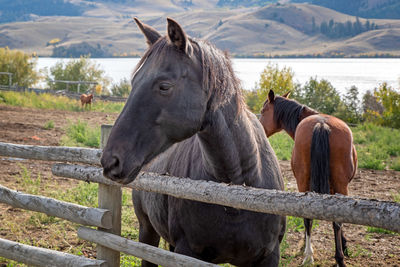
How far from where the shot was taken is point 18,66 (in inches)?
922

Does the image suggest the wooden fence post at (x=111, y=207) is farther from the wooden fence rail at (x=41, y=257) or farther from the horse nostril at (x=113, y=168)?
the horse nostril at (x=113, y=168)

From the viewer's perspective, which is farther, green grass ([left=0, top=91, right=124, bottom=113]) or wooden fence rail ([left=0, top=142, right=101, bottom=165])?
green grass ([left=0, top=91, right=124, bottom=113])

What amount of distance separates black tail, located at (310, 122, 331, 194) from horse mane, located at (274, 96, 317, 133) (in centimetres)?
121

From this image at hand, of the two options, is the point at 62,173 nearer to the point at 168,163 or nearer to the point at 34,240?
the point at 168,163

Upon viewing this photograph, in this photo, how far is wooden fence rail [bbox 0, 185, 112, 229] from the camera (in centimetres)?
290

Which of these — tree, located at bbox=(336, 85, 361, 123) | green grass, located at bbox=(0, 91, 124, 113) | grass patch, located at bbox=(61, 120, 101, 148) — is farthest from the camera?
green grass, located at bbox=(0, 91, 124, 113)

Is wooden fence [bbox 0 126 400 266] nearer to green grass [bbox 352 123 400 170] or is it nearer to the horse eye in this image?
the horse eye

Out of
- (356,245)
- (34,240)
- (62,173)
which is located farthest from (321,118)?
(34,240)

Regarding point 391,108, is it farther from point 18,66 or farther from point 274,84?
point 18,66

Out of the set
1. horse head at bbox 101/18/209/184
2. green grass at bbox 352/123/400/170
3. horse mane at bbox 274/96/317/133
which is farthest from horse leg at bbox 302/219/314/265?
green grass at bbox 352/123/400/170

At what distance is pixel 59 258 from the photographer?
2949 millimetres

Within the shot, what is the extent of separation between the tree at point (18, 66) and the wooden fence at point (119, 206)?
22176 millimetres

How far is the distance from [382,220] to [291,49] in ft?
532

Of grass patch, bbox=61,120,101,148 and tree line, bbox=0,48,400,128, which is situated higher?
tree line, bbox=0,48,400,128
